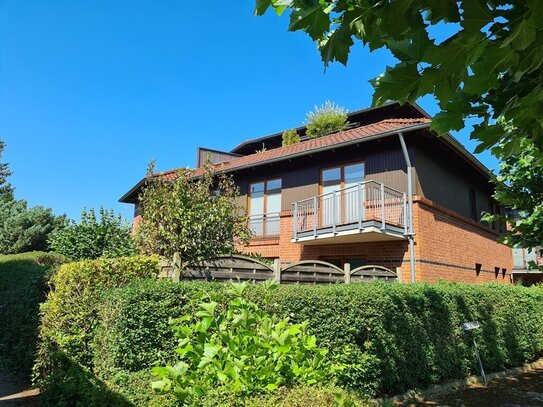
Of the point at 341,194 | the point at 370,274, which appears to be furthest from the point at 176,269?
the point at 341,194

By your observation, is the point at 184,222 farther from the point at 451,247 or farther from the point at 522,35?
the point at 451,247

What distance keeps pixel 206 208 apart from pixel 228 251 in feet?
3.32

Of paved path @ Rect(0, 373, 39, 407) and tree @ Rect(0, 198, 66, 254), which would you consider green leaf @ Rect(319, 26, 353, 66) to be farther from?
tree @ Rect(0, 198, 66, 254)

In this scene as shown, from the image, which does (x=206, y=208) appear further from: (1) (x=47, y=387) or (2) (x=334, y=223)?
(2) (x=334, y=223)

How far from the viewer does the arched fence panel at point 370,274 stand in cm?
1005

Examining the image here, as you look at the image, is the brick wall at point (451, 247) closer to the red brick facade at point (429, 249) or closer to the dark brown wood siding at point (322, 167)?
the red brick facade at point (429, 249)

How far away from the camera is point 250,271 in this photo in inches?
310

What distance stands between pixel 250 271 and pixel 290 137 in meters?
15.9

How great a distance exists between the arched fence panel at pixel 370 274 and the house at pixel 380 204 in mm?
1359

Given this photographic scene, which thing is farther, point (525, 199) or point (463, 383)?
point (463, 383)

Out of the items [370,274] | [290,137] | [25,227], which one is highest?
[290,137]

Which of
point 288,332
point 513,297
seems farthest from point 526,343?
point 288,332

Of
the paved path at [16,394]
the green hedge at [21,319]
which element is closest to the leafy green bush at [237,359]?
the paved path at [16,394]

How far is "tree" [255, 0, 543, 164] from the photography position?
1.83 meters
